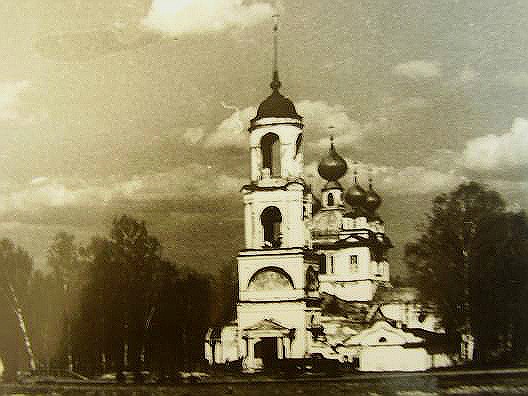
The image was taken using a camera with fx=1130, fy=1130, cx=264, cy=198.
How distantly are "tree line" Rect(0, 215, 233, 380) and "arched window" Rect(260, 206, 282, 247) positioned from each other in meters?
1.73

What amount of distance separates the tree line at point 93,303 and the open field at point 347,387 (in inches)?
18.9

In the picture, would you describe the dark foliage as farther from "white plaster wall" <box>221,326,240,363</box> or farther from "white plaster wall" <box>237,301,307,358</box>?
"white plaster wall" <box>221,326,240,363</box>

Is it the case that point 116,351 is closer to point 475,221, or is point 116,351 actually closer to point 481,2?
point 475,221

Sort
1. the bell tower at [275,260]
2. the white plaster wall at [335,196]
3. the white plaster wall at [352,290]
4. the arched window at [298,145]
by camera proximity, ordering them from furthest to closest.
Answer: the white plaster wall at [335,196], the white plaster wall at [352,290], the bell tower at [275,260], the arched window at [298,145]

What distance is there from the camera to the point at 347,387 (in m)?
12.6

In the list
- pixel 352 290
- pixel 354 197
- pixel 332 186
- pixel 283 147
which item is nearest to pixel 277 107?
pixel 283 147

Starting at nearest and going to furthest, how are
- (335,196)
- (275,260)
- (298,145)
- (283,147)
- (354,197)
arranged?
(298,145) < (283,147) < (275,260) < (354,197) < (335,196)

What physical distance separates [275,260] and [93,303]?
2966mm

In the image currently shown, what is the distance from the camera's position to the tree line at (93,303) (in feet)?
43.4

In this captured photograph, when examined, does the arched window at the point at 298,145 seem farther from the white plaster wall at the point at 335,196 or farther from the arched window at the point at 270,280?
the white plaster wall at the point at 335,196

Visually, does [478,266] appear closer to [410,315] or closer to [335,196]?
[410,315]

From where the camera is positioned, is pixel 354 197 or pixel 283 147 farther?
pixel 354 197

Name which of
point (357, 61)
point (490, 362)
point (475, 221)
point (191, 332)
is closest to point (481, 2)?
point (357, 61)

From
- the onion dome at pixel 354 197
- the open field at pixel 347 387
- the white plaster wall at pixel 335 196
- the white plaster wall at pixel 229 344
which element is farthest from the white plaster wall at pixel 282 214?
the white plaster wall at pixel 335 196
